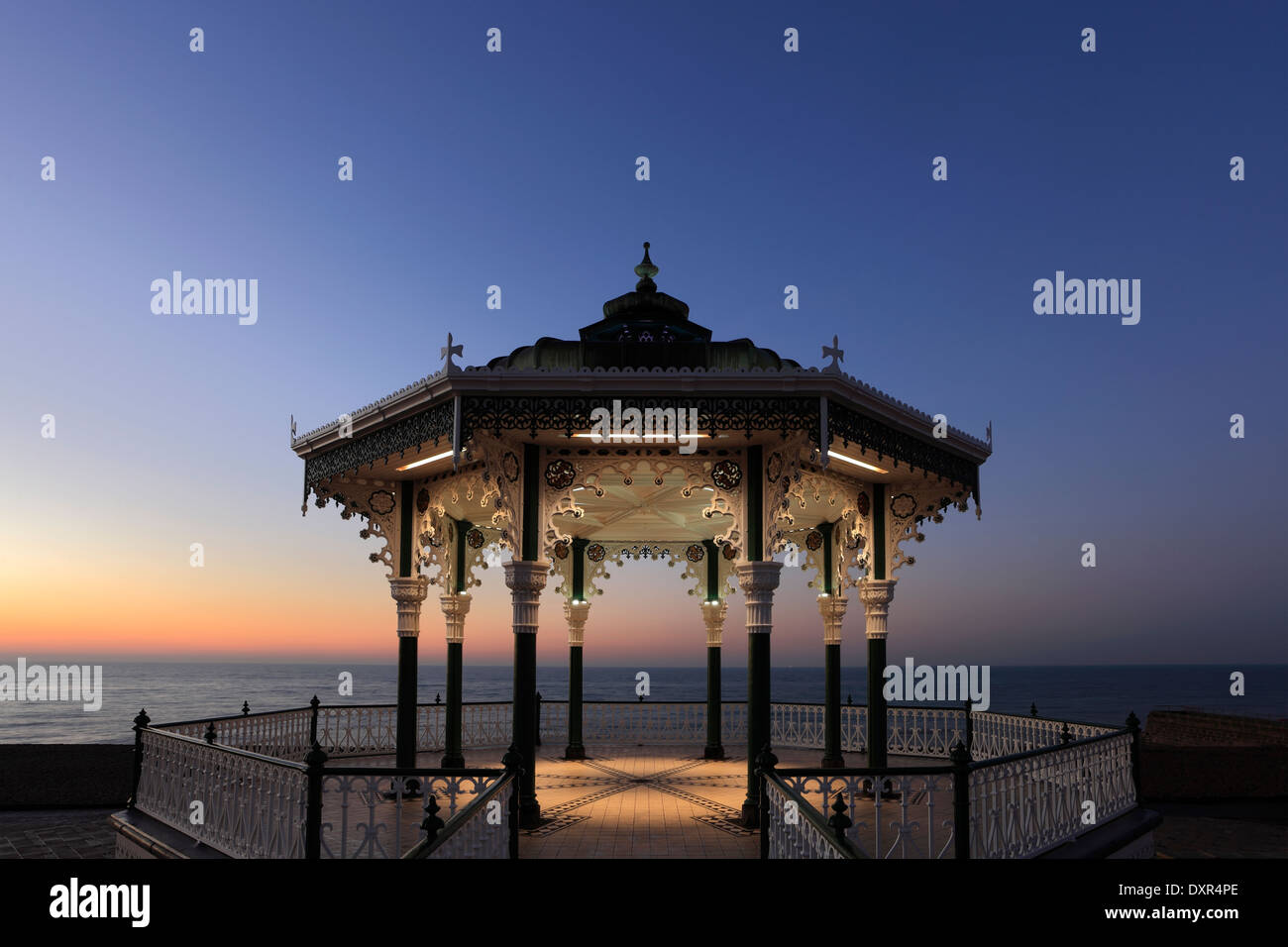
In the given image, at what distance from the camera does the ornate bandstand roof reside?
8180mm

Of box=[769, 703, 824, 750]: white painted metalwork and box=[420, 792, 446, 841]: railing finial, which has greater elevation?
box=[420, 792, 446, 841]: railing finial

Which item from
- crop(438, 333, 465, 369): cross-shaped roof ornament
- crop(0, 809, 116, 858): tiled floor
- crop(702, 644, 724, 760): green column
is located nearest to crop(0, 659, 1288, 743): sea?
crop(0, 809, 116, 858): tiled floor

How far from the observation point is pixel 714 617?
14.8 meters

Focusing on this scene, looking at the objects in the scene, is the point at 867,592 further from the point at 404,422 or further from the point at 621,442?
the point at 404,422

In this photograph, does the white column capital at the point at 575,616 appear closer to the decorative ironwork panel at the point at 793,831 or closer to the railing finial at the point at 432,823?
the decorative ironwork panel at the point at 793,831

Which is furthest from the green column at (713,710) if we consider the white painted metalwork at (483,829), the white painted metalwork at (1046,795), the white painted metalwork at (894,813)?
the white painted metalwork at (483,829)

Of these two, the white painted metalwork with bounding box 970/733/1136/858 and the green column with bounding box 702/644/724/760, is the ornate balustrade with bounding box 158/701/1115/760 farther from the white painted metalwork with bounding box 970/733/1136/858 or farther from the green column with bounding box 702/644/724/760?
the white painted metalwork with bounding box 970/733/1136/858

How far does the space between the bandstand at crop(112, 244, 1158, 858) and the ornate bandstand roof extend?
0.03 m

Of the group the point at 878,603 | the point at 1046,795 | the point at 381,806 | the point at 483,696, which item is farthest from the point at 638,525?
the point at 483,696

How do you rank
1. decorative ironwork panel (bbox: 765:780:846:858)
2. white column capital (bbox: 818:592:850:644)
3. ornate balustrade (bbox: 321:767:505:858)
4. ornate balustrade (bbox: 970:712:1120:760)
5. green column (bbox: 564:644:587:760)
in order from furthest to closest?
1. green column (bbox: 564:644:587:760)
2. white column capital (bbox: 818:592:850:644)
3. ornate balustrade (bbox: 970:712:1120:760)
4. ornate balustrade (bbox: 321:767:505:858)
5. decorative ironwork panel (bbox: 765:780:846:858)

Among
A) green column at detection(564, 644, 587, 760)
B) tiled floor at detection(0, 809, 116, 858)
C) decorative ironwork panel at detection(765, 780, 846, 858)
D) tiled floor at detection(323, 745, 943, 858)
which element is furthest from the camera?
green column at detection(564, 644, 587, 760)

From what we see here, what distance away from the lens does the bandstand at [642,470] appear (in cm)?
824
